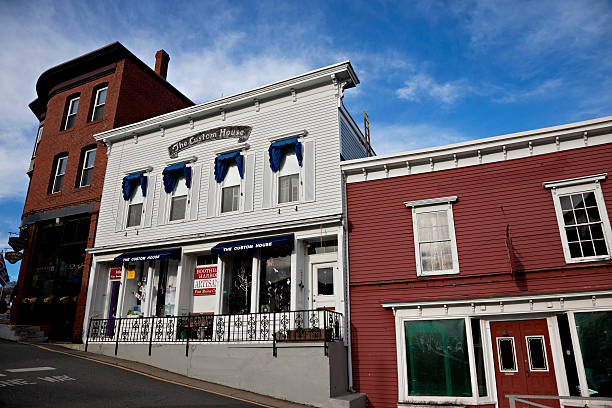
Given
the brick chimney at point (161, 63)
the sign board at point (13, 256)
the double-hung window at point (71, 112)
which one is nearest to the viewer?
the sign board at point (13, 256)

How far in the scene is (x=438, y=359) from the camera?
11500 millimetres

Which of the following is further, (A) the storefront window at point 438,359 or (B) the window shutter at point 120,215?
(B) the window shutter at point 120,215

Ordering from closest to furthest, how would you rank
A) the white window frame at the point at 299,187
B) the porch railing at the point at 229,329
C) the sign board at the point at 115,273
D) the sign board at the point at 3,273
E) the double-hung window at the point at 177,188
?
1. the porch railing at the point at 229,329
2. the white window frame at the point at 299,187
3. the double-hung window at the point at 177,188
4. the sign board at the point at 115,273
5. the sign board at the point at 3,273

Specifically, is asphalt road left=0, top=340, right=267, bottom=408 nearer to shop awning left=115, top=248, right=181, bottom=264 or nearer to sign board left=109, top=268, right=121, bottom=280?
shop awning left=115, top=248, right=181, bottom=264

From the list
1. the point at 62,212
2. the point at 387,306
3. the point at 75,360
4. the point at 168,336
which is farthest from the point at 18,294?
the point at 387,306

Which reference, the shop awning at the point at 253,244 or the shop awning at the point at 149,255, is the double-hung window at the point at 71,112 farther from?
the shop awning at the point at 253,244

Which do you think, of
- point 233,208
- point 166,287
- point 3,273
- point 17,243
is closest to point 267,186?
point 233,208

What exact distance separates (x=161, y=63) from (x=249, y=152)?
12359mm

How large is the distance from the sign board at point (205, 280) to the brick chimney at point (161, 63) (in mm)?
13803

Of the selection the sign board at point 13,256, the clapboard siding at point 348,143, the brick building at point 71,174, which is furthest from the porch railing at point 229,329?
the sign board at point 13,256

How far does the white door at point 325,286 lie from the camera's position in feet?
43.9

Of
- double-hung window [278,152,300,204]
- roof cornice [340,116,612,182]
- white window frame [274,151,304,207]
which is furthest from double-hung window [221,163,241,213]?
roof cornice [340,116,612,182]

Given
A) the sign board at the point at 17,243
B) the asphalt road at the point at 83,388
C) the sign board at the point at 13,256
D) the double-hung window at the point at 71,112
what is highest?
the double-hung window at the point at 71,112

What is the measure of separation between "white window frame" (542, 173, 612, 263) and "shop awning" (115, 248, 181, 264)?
12630mm
